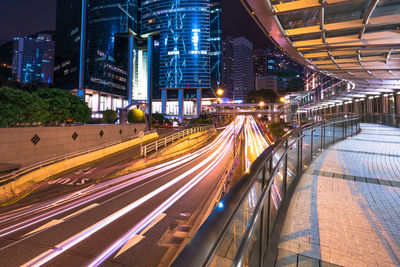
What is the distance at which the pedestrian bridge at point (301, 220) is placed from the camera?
3.99 ft

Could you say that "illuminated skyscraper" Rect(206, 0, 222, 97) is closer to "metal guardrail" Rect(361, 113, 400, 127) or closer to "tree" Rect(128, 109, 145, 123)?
"metal guardrail" Rect(361, 113, 400, 127)

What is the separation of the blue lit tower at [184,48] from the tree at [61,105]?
70.0 m

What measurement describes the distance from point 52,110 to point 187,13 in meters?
96.0

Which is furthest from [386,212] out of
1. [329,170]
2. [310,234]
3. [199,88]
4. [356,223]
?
[199,88]

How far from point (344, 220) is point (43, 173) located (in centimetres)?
1834

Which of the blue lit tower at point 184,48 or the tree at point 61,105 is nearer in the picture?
the tree at point 61,105

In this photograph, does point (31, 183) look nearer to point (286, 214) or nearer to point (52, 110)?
point (52, 110)

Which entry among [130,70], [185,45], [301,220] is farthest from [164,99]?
[301,220]

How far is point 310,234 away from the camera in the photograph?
3217mm

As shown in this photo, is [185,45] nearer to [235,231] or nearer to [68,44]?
[68,44]

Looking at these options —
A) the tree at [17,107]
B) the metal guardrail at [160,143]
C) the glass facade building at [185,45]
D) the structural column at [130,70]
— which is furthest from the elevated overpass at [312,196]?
the structural column at [130,70]

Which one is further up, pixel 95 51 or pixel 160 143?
pixel 95 51

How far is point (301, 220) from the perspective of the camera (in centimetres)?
363

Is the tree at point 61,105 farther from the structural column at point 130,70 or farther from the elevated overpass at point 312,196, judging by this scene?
the structural column at point 130,70
